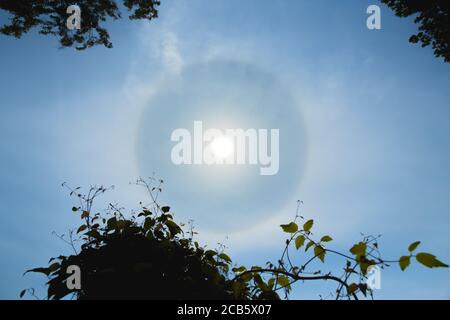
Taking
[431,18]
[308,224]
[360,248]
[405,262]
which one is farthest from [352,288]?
[431,18]

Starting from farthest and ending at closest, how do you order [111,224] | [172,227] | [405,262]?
[172,227] < [111,224] < [405,262]

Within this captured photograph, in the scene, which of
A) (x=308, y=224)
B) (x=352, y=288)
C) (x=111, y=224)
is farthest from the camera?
(x=111, y=224)

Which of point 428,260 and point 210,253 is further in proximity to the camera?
point 210,253

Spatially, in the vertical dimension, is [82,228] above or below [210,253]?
above

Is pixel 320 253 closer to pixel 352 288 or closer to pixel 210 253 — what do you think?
pixel 352 288

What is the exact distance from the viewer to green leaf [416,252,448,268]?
3.84 ft

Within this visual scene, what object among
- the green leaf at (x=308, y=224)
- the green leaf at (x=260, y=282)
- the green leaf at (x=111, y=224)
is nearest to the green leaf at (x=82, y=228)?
the green leaf at (x=111, y=224)

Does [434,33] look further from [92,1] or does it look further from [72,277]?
→ [72,277]

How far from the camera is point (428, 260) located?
1.21m

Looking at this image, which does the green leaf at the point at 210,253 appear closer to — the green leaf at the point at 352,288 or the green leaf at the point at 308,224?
the green leaf at the point at 308,224

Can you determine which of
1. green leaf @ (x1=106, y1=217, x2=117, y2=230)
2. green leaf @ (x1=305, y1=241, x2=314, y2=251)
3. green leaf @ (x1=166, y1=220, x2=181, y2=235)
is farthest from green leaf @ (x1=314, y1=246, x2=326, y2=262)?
green leaf @ (x1=106, y1=217, x2=117, y2=230)

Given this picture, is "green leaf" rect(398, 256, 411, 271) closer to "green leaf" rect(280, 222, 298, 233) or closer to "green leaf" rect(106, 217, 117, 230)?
"green leaf" rect(280, 222, 298, 233)

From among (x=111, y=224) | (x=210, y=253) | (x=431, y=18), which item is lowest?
(x=210, y=253)
